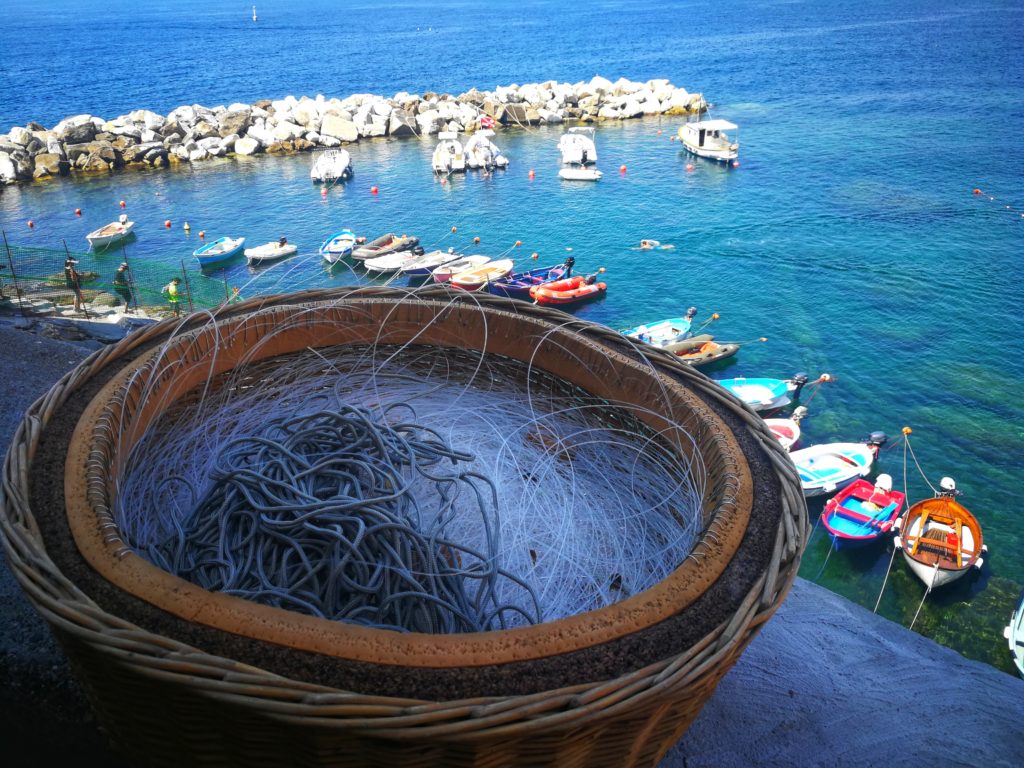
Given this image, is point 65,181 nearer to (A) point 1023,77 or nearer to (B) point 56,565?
(B) point 56,565

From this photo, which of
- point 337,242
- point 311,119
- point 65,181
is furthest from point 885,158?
point 65,181

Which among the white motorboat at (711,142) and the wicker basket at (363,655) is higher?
the wicker basket at (363,655)

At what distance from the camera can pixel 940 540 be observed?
27.3 feet

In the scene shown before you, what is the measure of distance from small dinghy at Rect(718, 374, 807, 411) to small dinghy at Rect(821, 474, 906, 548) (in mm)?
2133

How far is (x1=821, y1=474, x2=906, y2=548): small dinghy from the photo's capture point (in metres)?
8.84

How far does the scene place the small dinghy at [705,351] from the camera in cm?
1226

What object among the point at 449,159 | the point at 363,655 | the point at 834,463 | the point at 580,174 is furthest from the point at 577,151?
the point at 363,655

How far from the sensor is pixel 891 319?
555 inches

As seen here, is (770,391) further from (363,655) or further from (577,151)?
(577,151)

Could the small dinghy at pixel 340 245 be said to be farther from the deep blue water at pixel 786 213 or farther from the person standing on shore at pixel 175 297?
the person standing on shore at pixel 175 297

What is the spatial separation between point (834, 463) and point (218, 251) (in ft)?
43.7

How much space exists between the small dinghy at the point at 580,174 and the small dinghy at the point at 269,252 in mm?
9380

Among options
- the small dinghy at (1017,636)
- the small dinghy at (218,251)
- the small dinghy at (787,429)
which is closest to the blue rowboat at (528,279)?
the small dinghy at (787,429)

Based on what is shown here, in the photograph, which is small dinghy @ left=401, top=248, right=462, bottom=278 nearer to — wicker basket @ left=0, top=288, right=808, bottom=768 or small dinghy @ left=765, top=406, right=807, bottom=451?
small dinghy @ left=765, top=406, right=807, bottom=451
